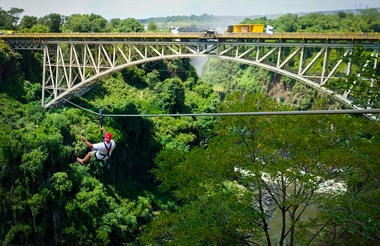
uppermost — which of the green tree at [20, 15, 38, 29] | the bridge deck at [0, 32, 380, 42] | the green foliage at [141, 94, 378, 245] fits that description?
the green tree at [20, 15, 38, 29]

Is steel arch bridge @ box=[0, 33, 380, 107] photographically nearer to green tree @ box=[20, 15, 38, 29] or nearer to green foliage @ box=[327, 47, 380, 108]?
green foliage @ box=[327, 47, 380, 108]

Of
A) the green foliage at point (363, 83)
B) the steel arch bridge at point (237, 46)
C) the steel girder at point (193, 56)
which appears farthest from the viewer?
the steel girder at point (193, 56)

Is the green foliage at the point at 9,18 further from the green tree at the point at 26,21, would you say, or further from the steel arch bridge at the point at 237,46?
the steel arch bridge at the point at 237,46

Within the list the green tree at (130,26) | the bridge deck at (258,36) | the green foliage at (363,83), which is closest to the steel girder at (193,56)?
the bridge deck at (258,36)

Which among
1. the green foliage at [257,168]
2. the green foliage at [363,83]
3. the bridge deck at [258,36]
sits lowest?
the green foliage at [257,168]

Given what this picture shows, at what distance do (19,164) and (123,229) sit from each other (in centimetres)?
773

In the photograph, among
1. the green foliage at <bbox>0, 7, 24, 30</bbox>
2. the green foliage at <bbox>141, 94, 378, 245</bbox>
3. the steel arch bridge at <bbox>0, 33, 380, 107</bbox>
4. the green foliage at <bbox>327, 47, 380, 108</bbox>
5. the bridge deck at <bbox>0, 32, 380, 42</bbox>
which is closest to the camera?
the green foliage at <bbox>327, 47, 380, 108</bbox>

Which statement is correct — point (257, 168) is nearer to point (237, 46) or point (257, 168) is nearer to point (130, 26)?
point (237, 46)

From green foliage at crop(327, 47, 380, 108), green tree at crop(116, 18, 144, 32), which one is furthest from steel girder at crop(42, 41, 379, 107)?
green tree at crop(116, 18, 144, 32)

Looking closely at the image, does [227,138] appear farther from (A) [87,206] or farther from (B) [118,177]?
(B) [118,177]

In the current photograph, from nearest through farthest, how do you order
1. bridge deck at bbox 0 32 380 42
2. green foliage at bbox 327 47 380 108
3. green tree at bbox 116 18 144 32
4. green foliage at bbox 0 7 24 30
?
green foliage at bbox 327 47 380 108
bridge deck at bbox 0 32 380 42
green foliage at bbox 0 7 24 30
green tree at bbox 116 18 144 32

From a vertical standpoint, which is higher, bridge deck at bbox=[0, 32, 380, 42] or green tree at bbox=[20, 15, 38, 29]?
green tree at bbox=[20, 15, 38, 29]

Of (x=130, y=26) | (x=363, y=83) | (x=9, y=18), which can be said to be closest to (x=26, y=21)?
(x=9, y=18)

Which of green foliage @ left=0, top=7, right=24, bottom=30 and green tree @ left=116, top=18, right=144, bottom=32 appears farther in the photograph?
green tree @ left=116, top=18, right=144, bottom=32
